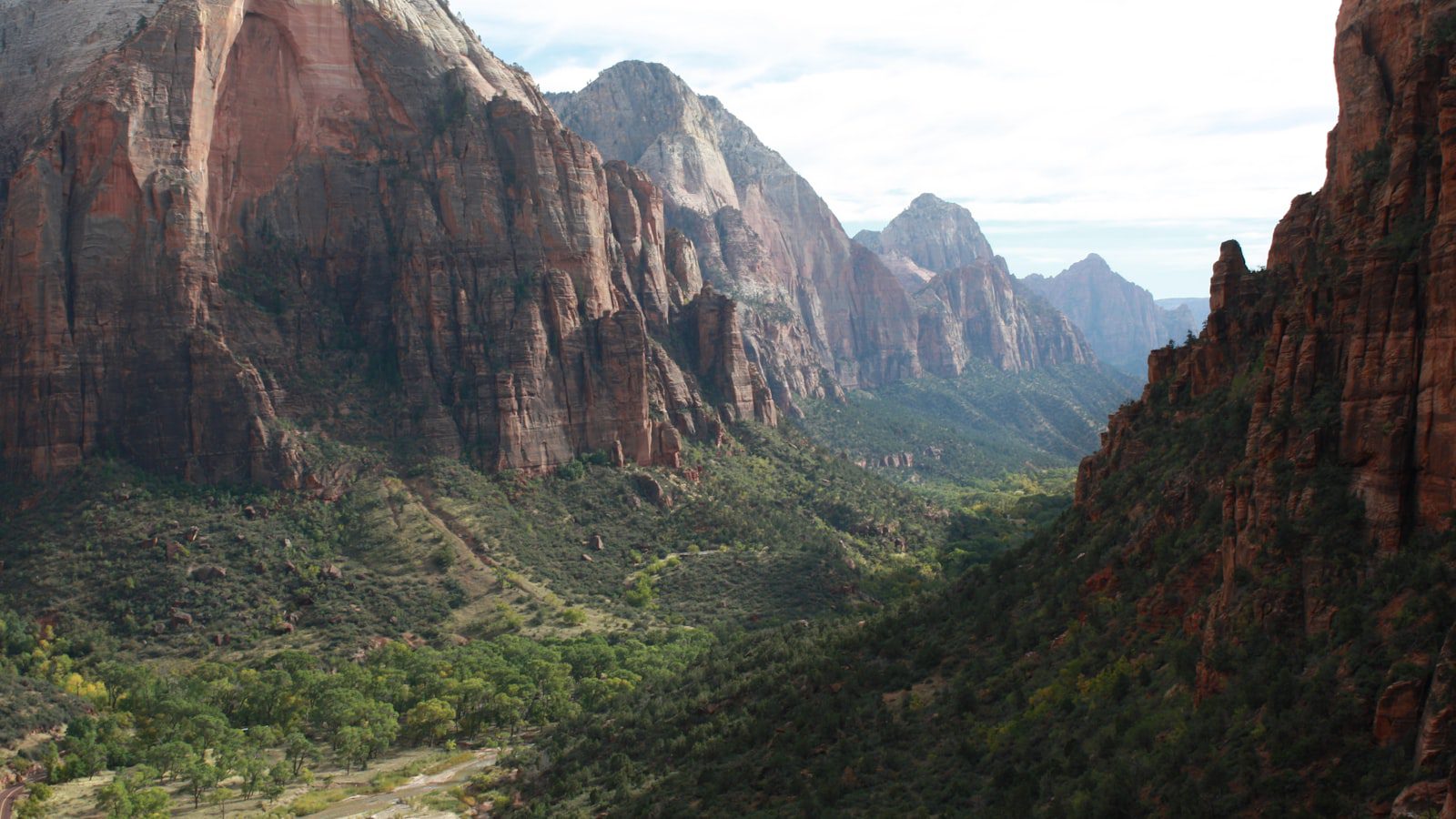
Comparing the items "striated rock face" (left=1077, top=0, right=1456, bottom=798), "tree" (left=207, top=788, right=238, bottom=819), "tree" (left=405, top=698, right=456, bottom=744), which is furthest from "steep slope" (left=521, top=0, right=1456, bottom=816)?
"tree" (left=405, top=698, right=456, bottom=744)

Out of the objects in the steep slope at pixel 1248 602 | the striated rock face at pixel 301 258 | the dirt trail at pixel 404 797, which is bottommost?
the dirt trail at pixel 404 797

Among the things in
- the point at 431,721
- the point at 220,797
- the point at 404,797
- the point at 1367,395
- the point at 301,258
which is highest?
the point at 301,258

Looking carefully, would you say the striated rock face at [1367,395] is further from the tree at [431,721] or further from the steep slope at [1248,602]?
the tree at [431,721]

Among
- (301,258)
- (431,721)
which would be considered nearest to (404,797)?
(431,721)

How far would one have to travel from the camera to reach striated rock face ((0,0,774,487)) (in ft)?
336

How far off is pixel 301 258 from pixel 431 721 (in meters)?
60.3

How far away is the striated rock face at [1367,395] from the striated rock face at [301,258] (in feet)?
286

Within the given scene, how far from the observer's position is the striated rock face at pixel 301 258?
102438 millimetres

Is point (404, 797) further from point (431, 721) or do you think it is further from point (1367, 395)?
point (1367, 395)

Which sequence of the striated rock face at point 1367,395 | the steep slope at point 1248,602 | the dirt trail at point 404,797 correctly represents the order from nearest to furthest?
the steep slope at point 1248,602 < the striated rock face at point 1367,395 < the dirt trail at point 404,797

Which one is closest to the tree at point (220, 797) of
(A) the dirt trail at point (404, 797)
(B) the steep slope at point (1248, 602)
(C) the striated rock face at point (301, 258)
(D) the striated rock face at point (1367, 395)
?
(A) the dirt trail at point (404, 797)

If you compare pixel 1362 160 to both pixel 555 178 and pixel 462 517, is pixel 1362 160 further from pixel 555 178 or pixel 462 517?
pixel 555 178

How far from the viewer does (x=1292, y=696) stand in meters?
30.5

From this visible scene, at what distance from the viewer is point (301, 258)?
122 meters
